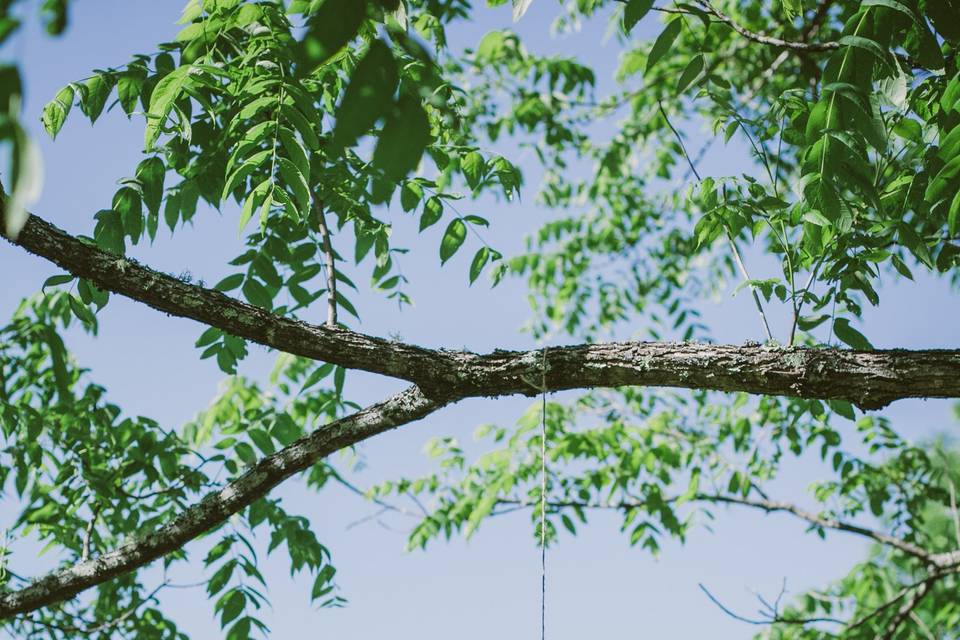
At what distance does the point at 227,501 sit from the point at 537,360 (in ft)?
3.23

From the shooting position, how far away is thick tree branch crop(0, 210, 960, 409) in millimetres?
1973

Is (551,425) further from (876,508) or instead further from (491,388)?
(491,388)

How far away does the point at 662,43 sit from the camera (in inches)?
71.5

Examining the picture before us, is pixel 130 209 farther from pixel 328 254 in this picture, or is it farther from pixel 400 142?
Answer: pixel 400 142

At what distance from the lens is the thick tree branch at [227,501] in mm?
2332

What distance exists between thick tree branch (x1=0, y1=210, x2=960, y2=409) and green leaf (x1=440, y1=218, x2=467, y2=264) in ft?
1.51

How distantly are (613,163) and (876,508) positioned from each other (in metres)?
3.08

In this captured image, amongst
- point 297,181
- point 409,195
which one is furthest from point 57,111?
point 409,195

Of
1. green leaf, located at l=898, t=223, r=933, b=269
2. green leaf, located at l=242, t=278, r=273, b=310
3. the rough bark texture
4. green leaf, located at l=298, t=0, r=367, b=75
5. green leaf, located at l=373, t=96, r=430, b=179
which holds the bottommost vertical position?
green leaf, located at l=373, t=96, r=430, b=179

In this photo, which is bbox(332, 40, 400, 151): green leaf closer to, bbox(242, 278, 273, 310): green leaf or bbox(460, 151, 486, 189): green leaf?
bbox(460, 151, 486, 189): green leaf

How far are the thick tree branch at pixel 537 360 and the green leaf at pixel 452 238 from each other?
0.46 metres

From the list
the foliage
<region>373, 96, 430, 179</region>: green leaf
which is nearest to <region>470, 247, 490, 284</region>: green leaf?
the foliage

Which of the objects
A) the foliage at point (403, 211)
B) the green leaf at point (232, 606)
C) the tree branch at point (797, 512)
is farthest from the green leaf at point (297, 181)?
Result: the tree branch at point (797, 512)

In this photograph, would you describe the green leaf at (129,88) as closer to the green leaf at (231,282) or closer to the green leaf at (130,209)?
the green leaf at (130,209)
